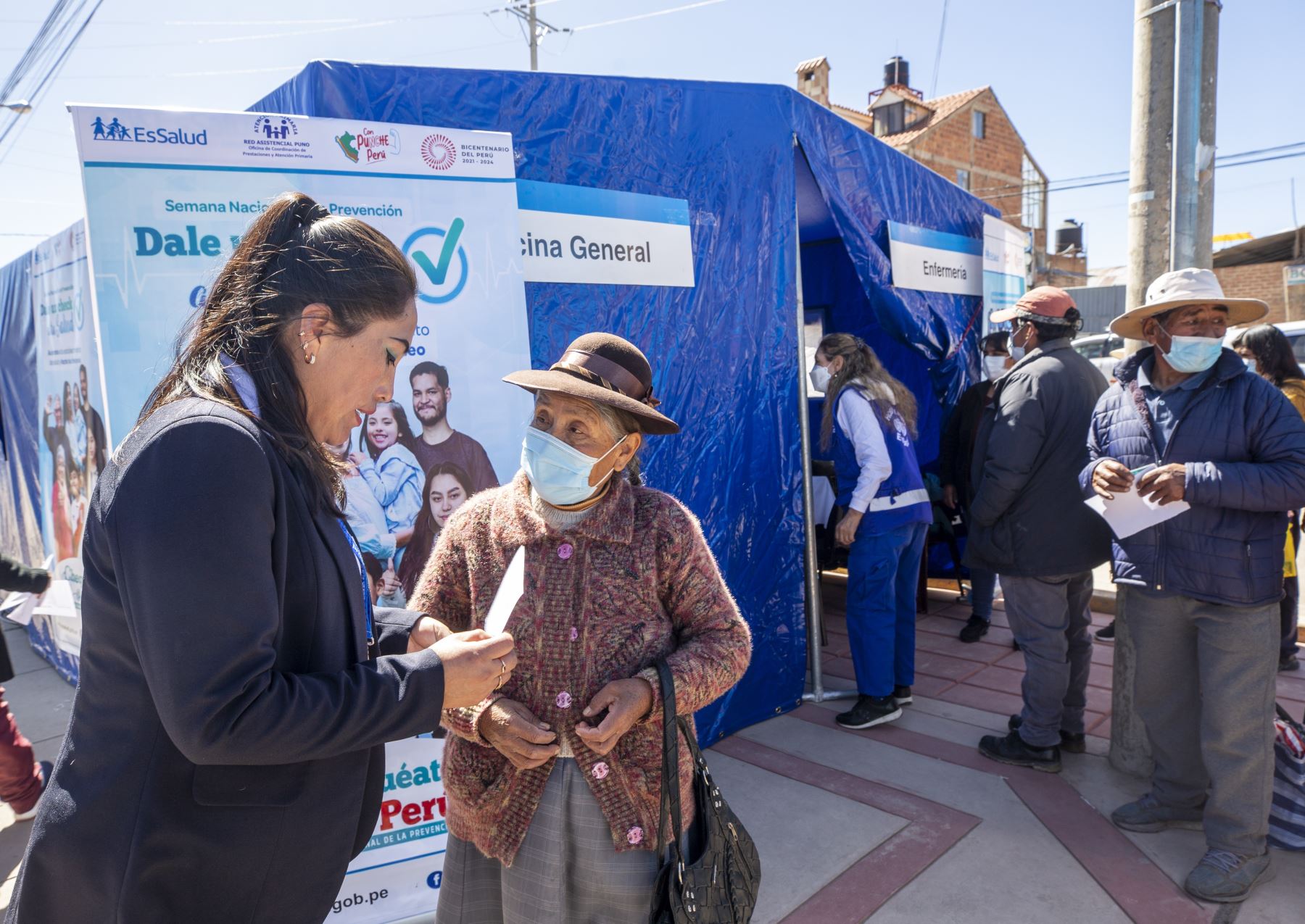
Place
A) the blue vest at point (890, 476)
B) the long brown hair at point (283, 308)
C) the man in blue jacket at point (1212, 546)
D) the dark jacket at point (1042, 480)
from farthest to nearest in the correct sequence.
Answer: the blue vest at point (890, 476), the dark jacket at point (1042, 480), the man in blue jacket at point (1212, 546), the long brown hair at point (283, 308)

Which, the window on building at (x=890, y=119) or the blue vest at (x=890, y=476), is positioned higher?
the window on building at (x=890, y=119)

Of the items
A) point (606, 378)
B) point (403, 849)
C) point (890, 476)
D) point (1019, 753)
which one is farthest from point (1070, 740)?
point (606, 378)

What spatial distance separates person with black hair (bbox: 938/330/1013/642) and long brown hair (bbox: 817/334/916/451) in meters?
0.76

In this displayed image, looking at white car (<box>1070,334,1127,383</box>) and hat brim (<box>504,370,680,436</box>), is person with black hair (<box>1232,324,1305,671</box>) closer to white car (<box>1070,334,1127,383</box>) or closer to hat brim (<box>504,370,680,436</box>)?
hat brim (<box>504,370,680,436</box>)

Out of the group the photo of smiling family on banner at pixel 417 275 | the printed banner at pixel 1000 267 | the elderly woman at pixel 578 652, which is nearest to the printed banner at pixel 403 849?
the photo of smiling family on banner at pixel 417 275

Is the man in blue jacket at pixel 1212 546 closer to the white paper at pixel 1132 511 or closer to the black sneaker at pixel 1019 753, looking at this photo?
the white paper at pixel 1132 511

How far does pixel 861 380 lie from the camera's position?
4066 millimetres

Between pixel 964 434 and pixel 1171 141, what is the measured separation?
1.87 meters

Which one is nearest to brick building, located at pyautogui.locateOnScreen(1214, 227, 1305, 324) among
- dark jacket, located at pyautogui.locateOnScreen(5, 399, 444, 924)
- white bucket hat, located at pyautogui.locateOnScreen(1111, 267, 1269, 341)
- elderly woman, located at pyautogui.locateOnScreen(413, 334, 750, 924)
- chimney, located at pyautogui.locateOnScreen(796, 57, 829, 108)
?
white bucket hat, located at pyautogui.locateOnScreen(1111, 267, 1269, 341)

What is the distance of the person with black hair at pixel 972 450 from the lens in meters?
5.03

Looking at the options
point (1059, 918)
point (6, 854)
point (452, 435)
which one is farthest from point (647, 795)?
point (6, 854)

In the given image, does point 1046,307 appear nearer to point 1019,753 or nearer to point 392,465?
point 1019,753

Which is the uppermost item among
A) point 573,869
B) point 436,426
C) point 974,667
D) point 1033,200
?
point 1033,200

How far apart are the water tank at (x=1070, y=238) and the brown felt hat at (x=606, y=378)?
36.2 meters
